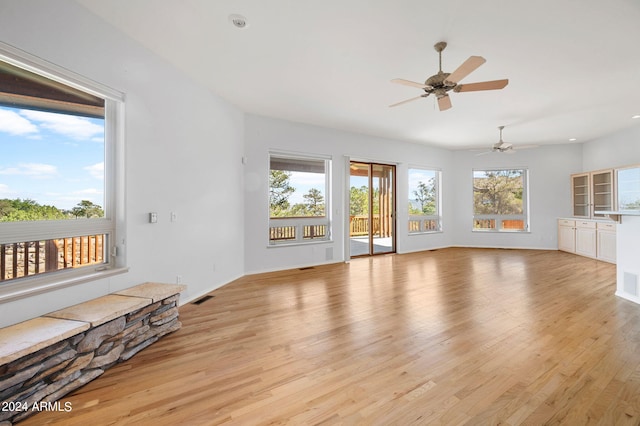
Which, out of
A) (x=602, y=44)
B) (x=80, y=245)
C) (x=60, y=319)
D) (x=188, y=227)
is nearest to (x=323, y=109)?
(x=188, y=227)

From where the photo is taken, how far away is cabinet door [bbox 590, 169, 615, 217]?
648 cm

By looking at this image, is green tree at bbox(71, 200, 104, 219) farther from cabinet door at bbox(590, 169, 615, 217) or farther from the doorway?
cabinet door at bbox(590, 169, 615, 217)

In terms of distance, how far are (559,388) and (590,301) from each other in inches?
98.9

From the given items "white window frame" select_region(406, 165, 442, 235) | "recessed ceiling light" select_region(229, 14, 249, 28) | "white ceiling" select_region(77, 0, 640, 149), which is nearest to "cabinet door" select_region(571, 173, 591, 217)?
"white ceiling" select_region(77, 0, 640, 149)

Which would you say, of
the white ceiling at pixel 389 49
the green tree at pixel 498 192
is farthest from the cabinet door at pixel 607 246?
the white ceiling at pixel 389 49

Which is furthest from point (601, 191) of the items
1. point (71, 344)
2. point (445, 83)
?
point (71, 344)

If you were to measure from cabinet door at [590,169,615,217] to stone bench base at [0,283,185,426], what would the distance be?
909 centimetres

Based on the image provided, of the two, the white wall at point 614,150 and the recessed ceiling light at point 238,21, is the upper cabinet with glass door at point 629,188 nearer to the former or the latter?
the white wall at point 614,150

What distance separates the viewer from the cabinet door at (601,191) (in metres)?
6.48

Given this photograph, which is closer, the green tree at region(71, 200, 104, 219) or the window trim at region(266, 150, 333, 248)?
the green tree at region(71, 200, 104, 219)

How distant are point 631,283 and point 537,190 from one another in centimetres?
492

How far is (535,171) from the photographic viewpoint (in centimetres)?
777

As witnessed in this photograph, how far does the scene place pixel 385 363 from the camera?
2193 millimetres

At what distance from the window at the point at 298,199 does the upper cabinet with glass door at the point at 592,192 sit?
20.5 ft
